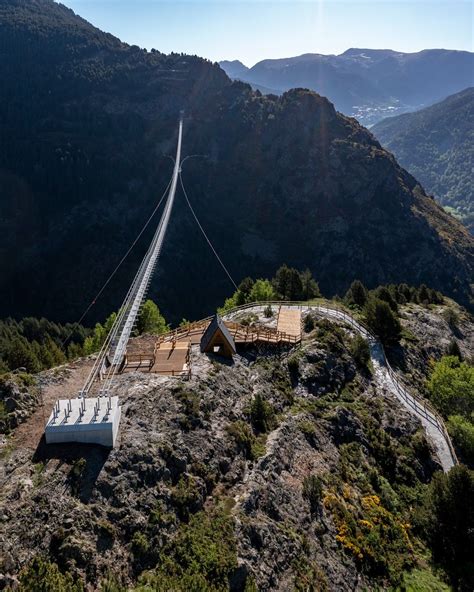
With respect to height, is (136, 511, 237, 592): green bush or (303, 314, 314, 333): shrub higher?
(136, 511, 237, 592): green bush

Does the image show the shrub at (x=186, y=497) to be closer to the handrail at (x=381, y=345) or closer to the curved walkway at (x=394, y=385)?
the handrail at (x=381, y=345)

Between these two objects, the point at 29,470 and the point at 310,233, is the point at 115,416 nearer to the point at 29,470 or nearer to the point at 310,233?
the point at 29,470

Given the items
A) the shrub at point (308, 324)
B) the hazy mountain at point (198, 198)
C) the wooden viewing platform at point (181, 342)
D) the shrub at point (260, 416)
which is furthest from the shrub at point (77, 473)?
the hazy mountain at point (198, 198)

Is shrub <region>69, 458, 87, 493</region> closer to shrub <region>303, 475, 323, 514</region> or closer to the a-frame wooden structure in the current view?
shrub <region>303, 475, 323, 514</region>

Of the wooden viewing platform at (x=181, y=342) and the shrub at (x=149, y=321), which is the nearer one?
the wooden viewing platform at (x=181, y=342)

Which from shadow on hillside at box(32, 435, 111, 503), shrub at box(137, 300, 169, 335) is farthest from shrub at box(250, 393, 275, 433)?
shrub at box(137, 300, 169, 335)

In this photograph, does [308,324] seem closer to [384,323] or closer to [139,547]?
[384,323]

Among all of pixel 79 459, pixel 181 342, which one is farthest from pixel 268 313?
pixel 79 459
